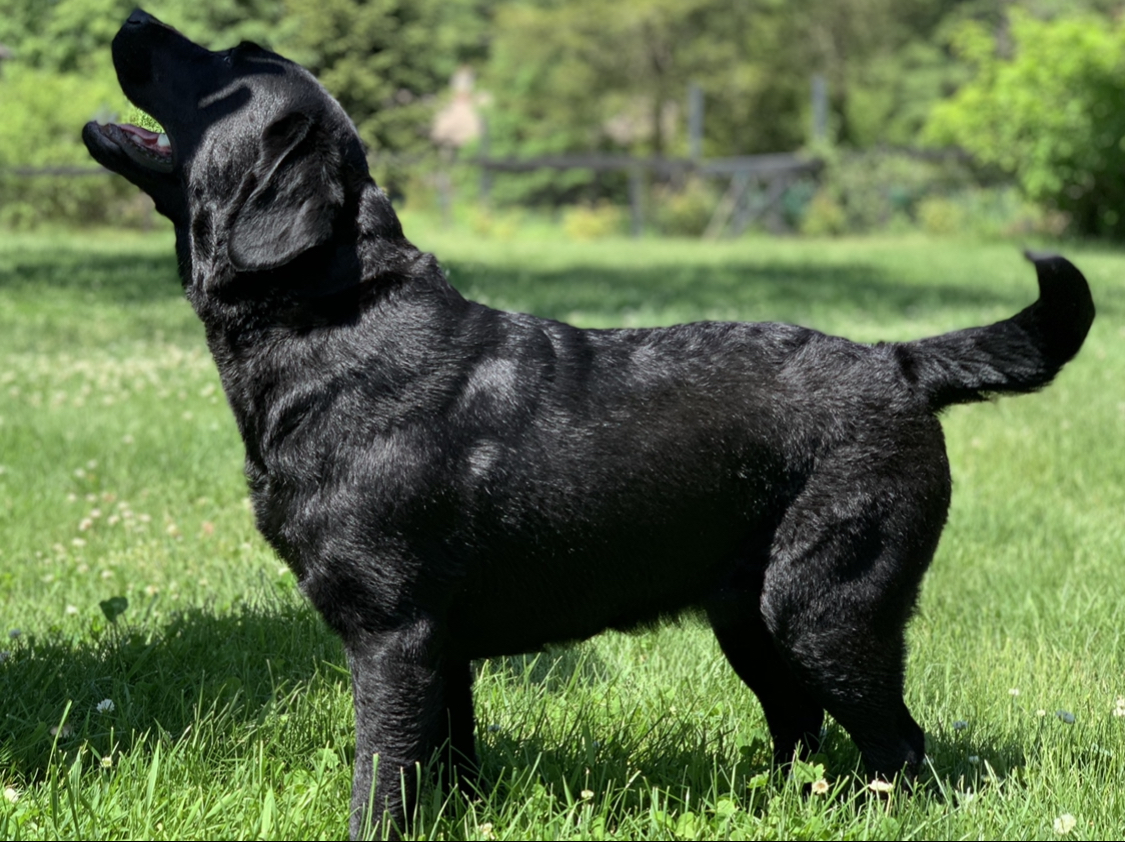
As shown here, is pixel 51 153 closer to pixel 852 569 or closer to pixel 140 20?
pixel 140 20

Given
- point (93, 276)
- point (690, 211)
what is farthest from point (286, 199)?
point (690, 211)

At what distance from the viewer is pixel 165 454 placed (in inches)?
241

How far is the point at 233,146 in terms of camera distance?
2.62 meters

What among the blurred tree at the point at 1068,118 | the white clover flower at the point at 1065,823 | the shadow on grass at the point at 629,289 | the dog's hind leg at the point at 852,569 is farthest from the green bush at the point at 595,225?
the white clover flower at the point at 1065,823

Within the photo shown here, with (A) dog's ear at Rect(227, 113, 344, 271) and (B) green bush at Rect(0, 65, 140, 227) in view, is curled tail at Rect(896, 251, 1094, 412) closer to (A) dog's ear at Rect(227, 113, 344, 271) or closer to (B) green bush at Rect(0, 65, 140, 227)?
(A) dog's ear at Rect(227, 113, 344, 271)

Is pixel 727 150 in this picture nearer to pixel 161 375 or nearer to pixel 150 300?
pixel 150 300

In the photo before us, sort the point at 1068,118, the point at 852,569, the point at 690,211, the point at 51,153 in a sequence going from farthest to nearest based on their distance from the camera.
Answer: the point at 690,211, the point at 1068,118, the point at 51,153, the point at 852,569

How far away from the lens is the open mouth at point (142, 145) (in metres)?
2.71

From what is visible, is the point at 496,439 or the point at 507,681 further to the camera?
the point at 507,681

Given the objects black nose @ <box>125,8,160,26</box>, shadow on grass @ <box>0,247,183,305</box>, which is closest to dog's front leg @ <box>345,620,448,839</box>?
black nose @ <box>125,8,160,26</box>

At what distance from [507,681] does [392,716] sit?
1.14 metres

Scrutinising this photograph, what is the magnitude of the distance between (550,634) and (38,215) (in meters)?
9.05

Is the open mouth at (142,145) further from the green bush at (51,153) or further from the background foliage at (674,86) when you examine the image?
the green bush at (51,153)

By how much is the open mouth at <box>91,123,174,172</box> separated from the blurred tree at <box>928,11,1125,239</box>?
1816cm
